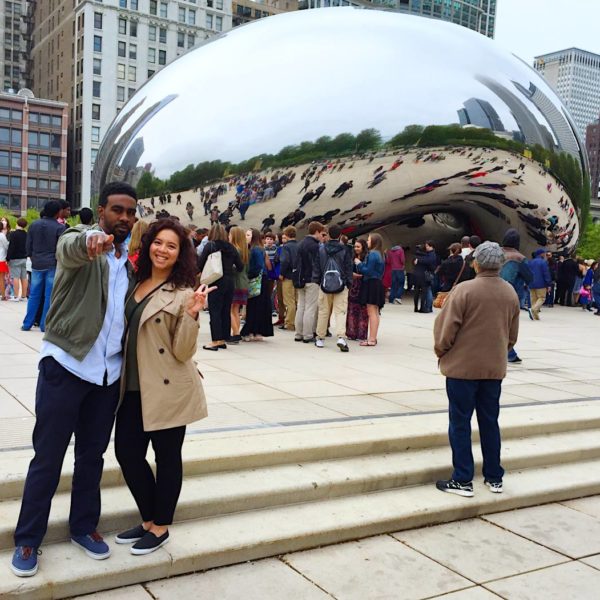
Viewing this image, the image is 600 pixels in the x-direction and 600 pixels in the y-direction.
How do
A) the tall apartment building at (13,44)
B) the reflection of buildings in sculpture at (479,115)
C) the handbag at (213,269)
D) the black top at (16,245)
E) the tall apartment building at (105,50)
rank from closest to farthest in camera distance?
1. the handbag at (213,269)
2. the black top at (16,245)
3. the reflection of buildings in sculpture at (479,115)
4. the tall apartment building at (105,50)
5. the tall apartment building at (13,44)

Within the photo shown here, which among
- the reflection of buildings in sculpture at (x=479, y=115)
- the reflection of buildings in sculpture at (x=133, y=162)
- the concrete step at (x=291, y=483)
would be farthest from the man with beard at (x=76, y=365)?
the reflection of buildings in sculpture at (x=479, y=115)

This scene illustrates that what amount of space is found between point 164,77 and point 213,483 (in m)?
12.6

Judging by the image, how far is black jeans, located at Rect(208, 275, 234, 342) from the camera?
841 centimetres

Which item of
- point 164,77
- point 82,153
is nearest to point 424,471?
point 164,77

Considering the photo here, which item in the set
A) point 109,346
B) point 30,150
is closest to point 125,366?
point 109,346

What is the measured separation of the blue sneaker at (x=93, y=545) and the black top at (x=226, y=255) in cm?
535

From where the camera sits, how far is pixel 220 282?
8445 millimetres

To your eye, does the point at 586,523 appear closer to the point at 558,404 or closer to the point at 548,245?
the point at 558,404

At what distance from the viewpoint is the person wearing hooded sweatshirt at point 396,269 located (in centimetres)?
1553

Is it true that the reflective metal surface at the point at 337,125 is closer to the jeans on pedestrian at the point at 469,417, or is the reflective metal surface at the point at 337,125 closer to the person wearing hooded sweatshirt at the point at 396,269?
the person wearing hooded sweatshirt at the point at 396,269

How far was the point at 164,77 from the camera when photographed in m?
15.0

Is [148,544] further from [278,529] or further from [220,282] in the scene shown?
[220,282]

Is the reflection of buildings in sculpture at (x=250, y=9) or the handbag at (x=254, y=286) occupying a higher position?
the reflection of buildings in sculpture at (x=250, y=9)

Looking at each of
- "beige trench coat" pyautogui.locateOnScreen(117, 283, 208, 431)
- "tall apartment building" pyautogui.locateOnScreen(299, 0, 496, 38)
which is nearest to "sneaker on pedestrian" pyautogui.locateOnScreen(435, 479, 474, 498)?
"beige trench coat" pyautogui.locateOnScreen(117, 283, 208, 431)
